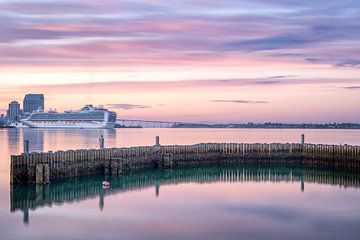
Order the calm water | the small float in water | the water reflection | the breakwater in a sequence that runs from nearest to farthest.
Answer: the calm water < the water reflection < the breakwater < the small float in water

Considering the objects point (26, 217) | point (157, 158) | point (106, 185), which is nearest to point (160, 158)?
point (157, 158)

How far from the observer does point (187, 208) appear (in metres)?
31.0

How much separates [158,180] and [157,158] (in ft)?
23.9

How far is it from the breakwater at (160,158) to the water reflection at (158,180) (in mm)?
901

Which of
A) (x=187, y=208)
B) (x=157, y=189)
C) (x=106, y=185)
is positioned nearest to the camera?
(x=187, y=208)

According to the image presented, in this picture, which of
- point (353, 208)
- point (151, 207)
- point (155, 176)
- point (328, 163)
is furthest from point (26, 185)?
point (328, 163)

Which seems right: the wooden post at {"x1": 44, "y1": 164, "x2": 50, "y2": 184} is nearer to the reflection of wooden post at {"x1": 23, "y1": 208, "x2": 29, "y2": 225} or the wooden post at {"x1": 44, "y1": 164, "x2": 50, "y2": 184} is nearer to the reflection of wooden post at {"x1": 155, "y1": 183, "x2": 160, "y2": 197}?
the reflection of wooden post at {"x1": 23, "y1": 208, "x2": 29, "y2": 225}

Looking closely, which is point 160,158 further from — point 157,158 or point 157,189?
point 157,189

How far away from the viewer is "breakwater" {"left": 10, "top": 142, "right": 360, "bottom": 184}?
1425 inches

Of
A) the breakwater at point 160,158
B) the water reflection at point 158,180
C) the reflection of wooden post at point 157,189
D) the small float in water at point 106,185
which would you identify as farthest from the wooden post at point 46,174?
the reflection of wooden post at point 157,189

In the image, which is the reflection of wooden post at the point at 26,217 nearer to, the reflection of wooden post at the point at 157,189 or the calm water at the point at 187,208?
the calm water at the point at 187,208

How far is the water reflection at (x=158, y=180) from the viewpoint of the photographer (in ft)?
108

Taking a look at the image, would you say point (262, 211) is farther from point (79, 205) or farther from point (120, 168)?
point (120, 168)

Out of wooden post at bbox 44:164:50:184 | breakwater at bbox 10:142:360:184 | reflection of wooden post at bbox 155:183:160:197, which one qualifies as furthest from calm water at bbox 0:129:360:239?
breakwater at bbox 10:142:360:184
